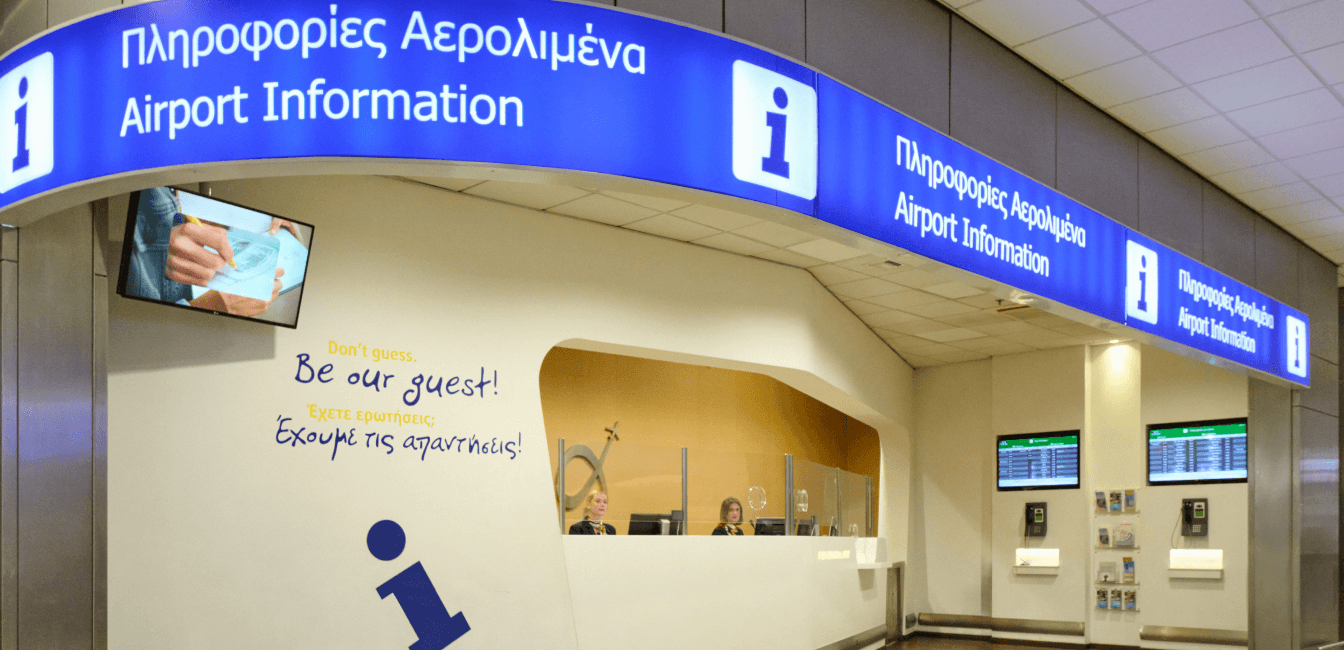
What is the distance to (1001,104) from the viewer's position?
4664 millimetres

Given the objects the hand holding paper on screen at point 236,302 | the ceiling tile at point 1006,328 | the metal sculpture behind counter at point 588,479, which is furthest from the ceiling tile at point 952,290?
the hand holding paper on screen at point 236,302

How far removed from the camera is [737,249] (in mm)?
7684

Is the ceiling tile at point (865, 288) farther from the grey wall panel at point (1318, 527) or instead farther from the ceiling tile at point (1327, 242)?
the grey wall panel at point (1318, 527)

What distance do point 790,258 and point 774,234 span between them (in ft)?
2.49

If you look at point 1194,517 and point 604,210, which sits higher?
point 604,210

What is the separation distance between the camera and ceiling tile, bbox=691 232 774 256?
7309mm

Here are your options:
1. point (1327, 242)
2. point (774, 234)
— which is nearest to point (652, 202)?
point (774, 234)

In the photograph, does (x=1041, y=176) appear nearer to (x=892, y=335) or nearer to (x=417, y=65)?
(x=417, y=65)

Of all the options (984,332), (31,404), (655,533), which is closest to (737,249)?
(655,533)

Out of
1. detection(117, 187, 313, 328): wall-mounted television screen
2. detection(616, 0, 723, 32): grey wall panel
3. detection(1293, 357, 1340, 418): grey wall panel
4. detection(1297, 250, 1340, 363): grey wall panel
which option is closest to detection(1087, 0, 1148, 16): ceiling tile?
detection(616, 0, 723, 32): grey wall panel

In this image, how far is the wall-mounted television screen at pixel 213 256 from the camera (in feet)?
14.3

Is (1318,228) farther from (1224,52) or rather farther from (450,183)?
(450,183)

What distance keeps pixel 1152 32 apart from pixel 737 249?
140 inches

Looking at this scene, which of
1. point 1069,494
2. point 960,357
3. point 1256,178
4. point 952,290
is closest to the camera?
point 1256,178
